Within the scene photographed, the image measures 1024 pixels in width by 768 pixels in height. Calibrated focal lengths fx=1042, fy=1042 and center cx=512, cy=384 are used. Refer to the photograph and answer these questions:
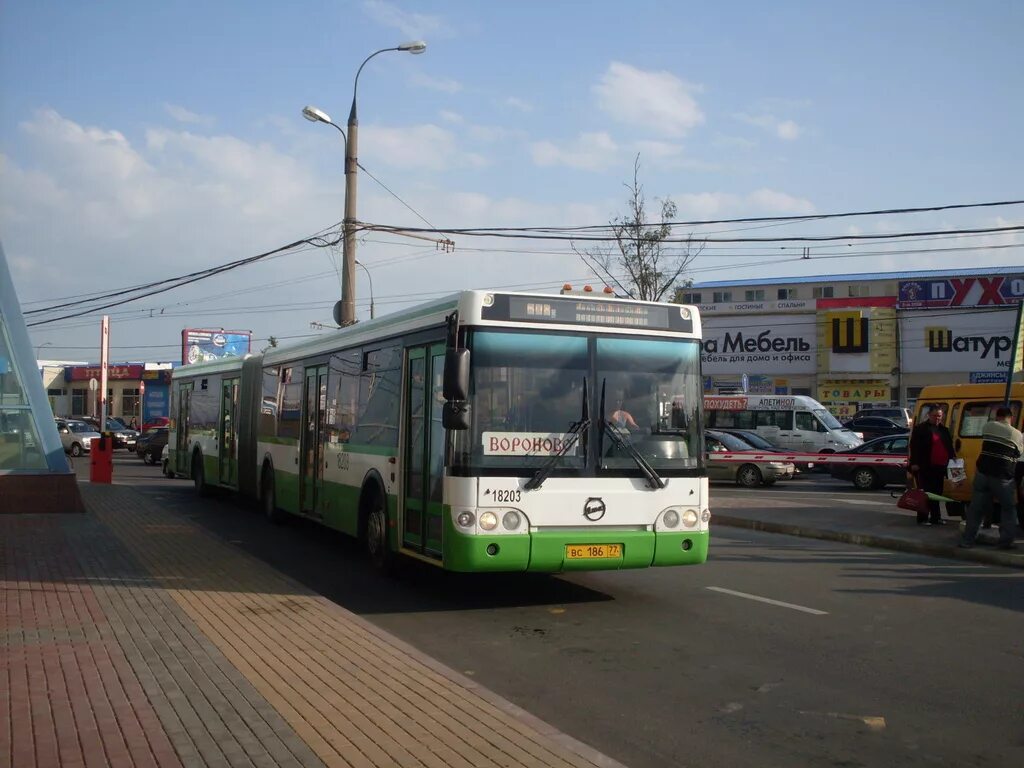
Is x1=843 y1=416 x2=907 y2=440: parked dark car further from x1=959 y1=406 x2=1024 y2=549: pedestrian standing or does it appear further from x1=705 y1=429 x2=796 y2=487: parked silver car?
x1=959 y1=406 x2=1024 y2=549: pedestrian standing

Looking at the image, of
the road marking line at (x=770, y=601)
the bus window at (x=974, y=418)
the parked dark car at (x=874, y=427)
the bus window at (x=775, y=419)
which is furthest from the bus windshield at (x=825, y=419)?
the road marking line at (x=770, y=601)

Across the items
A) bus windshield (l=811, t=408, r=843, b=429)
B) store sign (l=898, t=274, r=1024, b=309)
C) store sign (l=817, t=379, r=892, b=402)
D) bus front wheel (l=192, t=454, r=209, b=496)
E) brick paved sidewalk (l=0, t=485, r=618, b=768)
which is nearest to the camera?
brick paved sidewalk (l=0, t=485, r=618, b=768)

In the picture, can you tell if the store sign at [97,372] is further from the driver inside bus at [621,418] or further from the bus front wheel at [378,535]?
the driver inside bus at [621,418]

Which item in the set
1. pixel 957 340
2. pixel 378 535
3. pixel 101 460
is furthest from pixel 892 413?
pixel 378 535

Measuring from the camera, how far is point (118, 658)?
289 inches

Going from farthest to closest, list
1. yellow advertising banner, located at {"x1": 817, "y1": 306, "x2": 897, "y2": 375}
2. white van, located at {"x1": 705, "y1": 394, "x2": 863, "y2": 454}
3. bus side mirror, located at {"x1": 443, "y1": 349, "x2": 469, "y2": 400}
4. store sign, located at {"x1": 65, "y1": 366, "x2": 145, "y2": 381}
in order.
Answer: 1. store sign, located at {"x1": 65, "y1": 366, "x2": 145, "y2": 381}
2. yellow advertising banner, located at {"x1": 817, "y1": 306, "x2": 897, "y2": 375}
3. white van, located at {"x1": 705, "y1": 394, "x2": 863, "y2": 454}
4. bus side mirror, located at {"x1": 443, "y1": 349, "x2": 469, "y2": 400}

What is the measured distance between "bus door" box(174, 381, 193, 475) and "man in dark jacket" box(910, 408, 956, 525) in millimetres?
15220

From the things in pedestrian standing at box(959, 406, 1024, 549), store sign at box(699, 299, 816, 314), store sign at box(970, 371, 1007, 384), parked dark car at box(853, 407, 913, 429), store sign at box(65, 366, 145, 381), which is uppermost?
store sign at box(699, 299, 816, 314)

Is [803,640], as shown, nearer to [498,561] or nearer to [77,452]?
[498,561]

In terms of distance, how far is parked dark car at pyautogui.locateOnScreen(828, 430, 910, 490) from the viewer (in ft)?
88.0

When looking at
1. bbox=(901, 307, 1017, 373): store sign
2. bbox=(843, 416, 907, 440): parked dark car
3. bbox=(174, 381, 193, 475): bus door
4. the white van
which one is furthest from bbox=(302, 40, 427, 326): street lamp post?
bbox=(901, 307, 1017, 373): store sign

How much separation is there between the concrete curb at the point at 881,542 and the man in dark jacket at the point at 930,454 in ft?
5.67

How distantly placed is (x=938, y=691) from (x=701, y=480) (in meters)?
3.54

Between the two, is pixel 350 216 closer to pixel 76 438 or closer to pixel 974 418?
pixel 974 418
